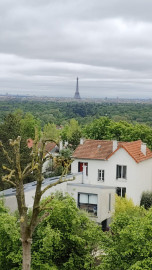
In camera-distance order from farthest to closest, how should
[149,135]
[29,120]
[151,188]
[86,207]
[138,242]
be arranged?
[29,120], [149,135], [151,188], [86,207], [138,242]

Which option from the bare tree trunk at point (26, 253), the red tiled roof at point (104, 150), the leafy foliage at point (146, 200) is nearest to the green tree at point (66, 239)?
the bare tree trunk at point (26, 253)

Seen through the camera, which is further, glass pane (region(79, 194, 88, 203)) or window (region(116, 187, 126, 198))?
window (region(116, 187, 126, 198))

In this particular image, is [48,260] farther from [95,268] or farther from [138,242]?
[138,242]

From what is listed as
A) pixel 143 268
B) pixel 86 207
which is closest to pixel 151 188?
pixel 86 207

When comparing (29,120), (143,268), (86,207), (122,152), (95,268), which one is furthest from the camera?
(29,120)

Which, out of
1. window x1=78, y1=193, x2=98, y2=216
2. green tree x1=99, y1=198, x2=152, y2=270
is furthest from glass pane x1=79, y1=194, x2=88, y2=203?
green tree x1=99, y1=198, x2=152, y2=270

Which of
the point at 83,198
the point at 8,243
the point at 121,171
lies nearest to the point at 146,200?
the point at 121,171

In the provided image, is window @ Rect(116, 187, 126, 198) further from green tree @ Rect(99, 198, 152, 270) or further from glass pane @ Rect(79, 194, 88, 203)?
green tree @ Rect(99, 198, 152, 270)

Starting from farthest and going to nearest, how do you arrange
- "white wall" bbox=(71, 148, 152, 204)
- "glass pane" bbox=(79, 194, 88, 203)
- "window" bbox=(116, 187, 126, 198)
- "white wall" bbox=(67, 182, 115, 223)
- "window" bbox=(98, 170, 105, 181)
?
"window" bbox=(98, 170, 105, 181) → "window" bbox=(116, 187, 126, 198) → "white wall" bbox=(71, 148, 152, 204) → "glass pane" bbox=(79, 194, 88, 203) → "white wall" bbox=(67, 182, 115, 223)
